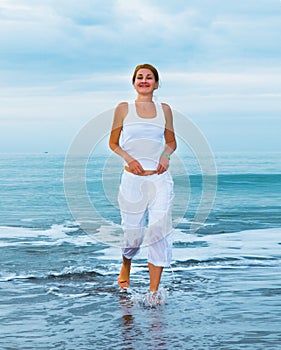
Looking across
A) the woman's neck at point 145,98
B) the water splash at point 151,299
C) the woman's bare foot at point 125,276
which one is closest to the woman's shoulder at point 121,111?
the woman's neck at point 145,98

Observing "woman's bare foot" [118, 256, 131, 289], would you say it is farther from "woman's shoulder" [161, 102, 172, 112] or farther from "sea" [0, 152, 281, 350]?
"woman's shoulder" [161, 102, 172, 112]

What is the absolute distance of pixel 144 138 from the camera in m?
6.28

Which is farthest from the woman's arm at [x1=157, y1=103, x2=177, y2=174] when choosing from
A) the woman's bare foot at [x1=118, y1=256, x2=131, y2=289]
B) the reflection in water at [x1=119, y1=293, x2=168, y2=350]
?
the reflection in water at [x1=119, y1=293, x2=168, y2=350]

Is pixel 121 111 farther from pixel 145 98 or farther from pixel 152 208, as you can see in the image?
pixel 152 208

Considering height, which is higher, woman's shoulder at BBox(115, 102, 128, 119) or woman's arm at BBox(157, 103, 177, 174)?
woman's shoulder at BBox(115, 102, 128, 119)

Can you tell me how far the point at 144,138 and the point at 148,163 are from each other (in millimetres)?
227

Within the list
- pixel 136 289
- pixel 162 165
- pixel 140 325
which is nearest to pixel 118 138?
pixel 162 165

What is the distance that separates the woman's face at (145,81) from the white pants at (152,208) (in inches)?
30.2

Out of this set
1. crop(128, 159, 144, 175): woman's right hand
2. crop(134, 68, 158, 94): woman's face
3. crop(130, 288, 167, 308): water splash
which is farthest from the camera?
crop(134, 68, 158, 94): woman's face

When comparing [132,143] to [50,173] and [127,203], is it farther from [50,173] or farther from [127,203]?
[50,173]

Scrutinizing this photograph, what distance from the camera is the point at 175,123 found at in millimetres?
6559

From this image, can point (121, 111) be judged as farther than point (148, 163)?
Yes

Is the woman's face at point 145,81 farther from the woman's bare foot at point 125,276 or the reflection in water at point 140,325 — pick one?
the reflection in water at point 140,325

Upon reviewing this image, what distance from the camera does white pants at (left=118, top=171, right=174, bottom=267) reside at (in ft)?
20.5
